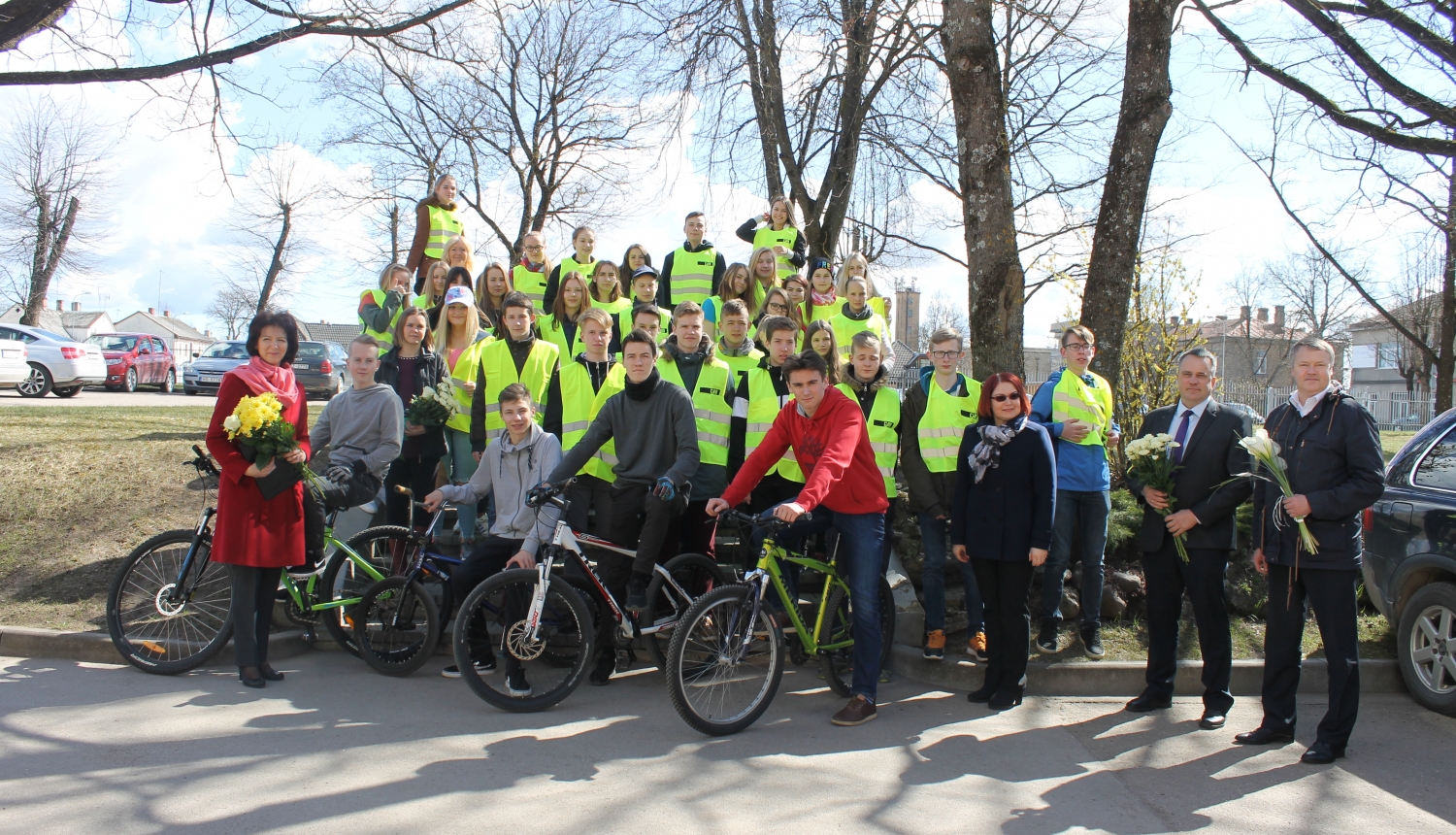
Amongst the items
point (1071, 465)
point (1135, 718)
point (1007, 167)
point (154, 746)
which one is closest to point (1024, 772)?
point (1135, 718)

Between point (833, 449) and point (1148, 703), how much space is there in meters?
2.50

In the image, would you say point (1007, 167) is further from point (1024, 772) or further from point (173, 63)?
point (173, 63)

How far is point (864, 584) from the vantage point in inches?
210

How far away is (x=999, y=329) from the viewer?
26.5 ft

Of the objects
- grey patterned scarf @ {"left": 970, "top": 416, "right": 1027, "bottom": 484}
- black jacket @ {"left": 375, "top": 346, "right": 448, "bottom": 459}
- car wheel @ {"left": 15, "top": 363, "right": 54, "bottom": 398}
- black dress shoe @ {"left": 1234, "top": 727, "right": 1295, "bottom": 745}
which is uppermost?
car wheel @ {"left": 15, "top": 363, "right": 54, "bottom": 398}

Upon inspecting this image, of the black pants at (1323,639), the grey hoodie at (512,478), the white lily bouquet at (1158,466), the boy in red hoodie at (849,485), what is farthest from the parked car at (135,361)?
the black pants at (1323,639)

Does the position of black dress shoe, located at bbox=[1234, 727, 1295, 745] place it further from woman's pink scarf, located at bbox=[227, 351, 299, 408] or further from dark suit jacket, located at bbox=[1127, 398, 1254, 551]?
woman's pink scarf, located at bbox=[227, 351, 299, 408]

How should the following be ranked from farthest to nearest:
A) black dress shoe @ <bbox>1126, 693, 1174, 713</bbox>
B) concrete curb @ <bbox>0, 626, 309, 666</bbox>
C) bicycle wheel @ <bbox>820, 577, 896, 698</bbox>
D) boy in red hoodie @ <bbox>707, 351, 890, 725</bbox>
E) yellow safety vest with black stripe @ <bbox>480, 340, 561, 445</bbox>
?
1. yellow safety vest with black stripe @ <bbox>480, 340, 561, 445</bbox>
2. concrete curb @ <bbox>0, 626, 309, 666</bbox>
3. bicycle wheel @ <bbox>820, 577, 896, 698</bbox>
4. black dress shoe @ <bbox>1126, 693, 1174, 713</bbox>
5. boy in red hoodie @ <bbox>707, 351, 890, 725</bbox>

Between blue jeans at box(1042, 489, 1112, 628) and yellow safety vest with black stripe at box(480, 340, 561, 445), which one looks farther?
yellow safety vest with black stripe at box(480, 340, 561, 445)

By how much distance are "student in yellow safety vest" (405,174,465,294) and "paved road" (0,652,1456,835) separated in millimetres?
6035

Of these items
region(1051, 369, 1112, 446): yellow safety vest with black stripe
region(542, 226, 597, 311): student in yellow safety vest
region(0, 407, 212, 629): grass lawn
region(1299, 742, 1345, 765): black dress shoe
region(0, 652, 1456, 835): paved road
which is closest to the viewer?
region(0, 652, 1456, 835): paved road

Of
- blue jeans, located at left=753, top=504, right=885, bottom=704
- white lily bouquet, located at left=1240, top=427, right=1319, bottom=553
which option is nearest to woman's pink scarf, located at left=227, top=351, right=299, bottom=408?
blue jeans, located at left=753, top=504, right=885, bottom=704

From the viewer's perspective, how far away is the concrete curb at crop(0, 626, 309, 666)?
6.03 metres

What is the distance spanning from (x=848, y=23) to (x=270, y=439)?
34.4 feet
